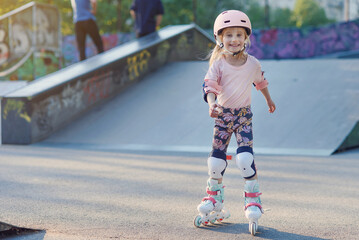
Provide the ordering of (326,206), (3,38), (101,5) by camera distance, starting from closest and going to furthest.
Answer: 1. (326,206)
2. (3,38)
3. (101,5)

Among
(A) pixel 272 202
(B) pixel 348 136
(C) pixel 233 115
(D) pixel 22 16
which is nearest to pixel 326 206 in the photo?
(A) pixel 272 202

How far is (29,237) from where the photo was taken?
3164 mm

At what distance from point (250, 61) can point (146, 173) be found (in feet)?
8.12

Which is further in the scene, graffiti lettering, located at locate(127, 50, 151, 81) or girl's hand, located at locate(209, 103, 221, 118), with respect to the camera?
graffiti lettering, located at locate(127, 50, 151, 81)

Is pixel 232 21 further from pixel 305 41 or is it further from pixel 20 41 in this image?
pixel 305 41

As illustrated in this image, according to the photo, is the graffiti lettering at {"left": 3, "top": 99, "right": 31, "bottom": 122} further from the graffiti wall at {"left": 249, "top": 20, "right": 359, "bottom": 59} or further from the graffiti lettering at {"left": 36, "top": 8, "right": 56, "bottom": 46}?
the graffiti wall at {"left": 249, "top": 20, "right": 359, "bottom": 59}

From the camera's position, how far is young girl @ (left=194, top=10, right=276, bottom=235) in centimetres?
343

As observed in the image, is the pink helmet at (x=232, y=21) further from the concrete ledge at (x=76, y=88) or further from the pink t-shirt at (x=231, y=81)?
the concrete ledge at (x=76, y=88)

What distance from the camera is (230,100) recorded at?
11.5 ft

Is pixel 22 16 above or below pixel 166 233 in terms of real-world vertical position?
above

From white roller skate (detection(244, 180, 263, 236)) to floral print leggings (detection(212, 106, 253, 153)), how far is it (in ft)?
0.86

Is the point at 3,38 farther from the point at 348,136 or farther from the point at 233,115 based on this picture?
the point at 233,115

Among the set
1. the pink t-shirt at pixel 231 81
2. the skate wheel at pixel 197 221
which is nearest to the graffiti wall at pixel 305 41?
the pink t-shirt at pixel 231 81

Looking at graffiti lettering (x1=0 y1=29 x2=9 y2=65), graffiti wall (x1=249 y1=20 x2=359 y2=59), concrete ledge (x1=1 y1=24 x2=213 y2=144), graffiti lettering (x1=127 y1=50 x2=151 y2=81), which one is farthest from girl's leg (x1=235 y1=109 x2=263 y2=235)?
graffiti wall (x1=249 y1=20 x2=359 y2=59)
